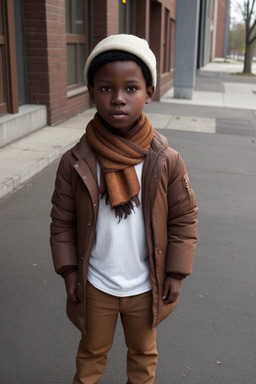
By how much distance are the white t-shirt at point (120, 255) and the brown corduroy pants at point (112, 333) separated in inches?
1.8

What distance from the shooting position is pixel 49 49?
9188mm

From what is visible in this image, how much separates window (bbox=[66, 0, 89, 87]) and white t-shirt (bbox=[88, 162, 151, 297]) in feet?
32.1

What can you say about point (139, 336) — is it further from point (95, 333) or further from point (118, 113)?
point (118, 113)

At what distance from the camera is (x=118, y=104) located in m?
1.79

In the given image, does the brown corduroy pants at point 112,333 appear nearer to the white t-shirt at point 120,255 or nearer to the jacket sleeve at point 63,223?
the white t-shirt at point 120,255

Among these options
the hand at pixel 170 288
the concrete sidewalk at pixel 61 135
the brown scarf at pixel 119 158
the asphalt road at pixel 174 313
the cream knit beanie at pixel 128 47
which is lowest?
the asphalt road at pixel 174 313

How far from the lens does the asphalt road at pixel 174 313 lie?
277 cm

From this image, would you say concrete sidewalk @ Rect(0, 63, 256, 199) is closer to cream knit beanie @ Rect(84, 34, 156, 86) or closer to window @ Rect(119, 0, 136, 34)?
window @ Rect(119, 0, 136, 34)

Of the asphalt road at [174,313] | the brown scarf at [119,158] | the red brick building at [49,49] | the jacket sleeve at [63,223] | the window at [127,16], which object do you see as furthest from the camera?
the window at [127,16]

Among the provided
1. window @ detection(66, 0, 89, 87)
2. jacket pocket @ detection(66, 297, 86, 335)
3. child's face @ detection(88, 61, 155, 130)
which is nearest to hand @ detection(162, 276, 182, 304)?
jacket pocket @ detection(66, 297, 86, 335)

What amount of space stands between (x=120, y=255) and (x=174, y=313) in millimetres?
1578

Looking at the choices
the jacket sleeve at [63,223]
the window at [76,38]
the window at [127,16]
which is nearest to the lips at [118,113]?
the jacket sleeve at [63,223]

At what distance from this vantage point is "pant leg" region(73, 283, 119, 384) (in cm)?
204

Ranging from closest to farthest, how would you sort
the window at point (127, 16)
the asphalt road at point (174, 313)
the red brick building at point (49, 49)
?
the asphalt road at point (174, 313) < the red brick building at point (49, 49) < the window at point (127, 16)
